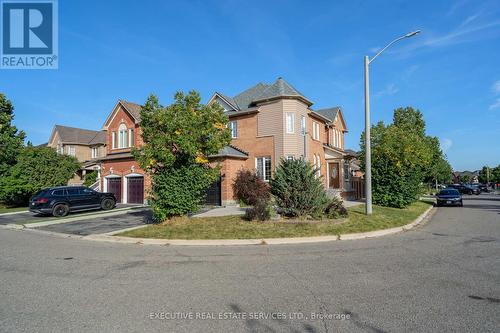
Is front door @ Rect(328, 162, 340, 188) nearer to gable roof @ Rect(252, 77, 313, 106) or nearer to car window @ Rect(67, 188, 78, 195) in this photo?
gable roof @ Rect(252, 77, 313, 106)

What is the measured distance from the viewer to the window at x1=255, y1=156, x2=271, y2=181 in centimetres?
2488

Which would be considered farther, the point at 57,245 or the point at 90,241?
the point at 90,241

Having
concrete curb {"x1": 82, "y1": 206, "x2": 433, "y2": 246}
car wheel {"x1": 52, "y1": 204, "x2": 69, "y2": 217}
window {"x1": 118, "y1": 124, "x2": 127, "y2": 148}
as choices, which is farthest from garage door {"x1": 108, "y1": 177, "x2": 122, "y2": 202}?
concrete curb {"x1": 82, "y1": 206, "x2": 433, "y2": 246}

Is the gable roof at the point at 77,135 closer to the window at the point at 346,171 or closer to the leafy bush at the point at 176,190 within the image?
the window at the point at 346,171

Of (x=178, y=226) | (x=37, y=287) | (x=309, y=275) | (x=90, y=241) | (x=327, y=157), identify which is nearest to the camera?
(x=37, y=287)

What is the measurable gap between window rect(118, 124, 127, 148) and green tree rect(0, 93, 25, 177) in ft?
38.0

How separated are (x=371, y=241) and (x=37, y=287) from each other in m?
9.46

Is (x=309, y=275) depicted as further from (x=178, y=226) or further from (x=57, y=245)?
→ (x=57, y=245)

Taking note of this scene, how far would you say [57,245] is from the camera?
36.3 feet

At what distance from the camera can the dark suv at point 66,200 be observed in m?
19.8

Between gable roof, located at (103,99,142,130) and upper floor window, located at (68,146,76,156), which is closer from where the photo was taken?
gable roof, located at (103,99,142,130)

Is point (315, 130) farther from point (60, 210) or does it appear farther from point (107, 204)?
point (60, 210)

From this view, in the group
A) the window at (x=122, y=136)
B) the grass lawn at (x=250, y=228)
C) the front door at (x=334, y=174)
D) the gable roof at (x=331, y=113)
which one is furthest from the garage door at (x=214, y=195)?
the gable roof at (x=331, y=113)

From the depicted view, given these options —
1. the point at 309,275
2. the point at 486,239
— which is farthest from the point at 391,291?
the point at 486,239
